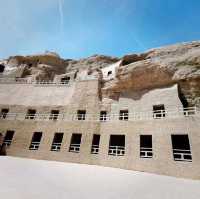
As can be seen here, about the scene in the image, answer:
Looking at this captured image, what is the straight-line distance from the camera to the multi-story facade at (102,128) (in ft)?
39.1

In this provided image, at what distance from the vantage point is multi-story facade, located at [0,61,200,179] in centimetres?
1191

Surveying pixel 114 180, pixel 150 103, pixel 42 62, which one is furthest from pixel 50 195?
pixel 42 62

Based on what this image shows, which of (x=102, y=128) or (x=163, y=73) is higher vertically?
(x=163, y=73)

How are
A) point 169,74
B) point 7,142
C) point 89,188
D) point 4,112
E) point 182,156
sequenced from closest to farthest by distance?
point 89,188
point 182,156
point 7,142
point 169,74
point 4,112

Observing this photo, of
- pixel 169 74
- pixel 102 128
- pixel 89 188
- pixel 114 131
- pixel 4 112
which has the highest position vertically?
pixel 169 74

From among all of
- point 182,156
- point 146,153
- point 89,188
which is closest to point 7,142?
point 89,188

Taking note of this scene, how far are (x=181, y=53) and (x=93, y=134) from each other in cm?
1352

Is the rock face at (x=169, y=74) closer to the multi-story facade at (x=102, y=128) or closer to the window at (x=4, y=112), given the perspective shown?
the multi-story facade at (x=102, y=128)

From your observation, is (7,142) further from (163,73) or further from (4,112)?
(163,73)

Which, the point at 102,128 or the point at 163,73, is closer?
the point at 102,128

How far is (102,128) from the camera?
15422 millimetres

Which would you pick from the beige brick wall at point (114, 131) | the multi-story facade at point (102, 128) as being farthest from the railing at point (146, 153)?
the beige brick wall at point (114, 131)

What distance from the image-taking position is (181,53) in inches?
745

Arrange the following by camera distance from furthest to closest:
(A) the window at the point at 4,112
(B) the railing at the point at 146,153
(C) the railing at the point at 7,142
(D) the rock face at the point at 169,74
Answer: (A) the window at the point at 4,112, (D) the rock face at the point at 169,74, (C) the railing at the point at 7,142, (B) the railing at the point at 146,153
